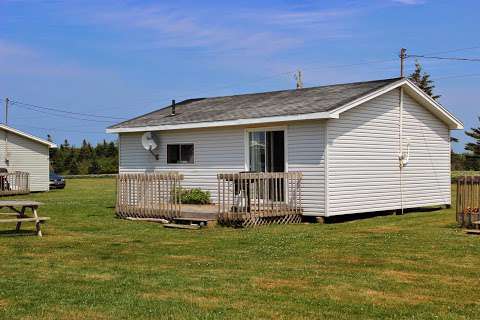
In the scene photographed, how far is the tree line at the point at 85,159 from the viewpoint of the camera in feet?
217

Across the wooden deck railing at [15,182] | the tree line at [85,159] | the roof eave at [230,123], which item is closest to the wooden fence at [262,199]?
the roof eave at [230,123]

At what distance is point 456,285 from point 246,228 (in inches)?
313

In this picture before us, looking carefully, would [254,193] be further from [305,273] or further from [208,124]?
[305,273]

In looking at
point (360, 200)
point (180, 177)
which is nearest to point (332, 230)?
point (360, 200)

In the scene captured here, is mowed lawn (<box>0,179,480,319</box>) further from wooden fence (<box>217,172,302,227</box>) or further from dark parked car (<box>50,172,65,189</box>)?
dark parked car (<box>50,172,65,189</box>)

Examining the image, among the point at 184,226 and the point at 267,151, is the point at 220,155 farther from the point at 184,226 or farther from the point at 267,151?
the point at 184,226

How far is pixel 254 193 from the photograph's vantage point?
17031mm

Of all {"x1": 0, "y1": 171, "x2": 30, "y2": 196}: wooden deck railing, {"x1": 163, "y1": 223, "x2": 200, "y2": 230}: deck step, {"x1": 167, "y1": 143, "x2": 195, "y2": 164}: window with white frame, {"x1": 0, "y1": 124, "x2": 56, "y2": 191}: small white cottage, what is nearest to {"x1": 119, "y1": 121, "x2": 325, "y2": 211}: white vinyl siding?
{"x1": 167, "y1": 143, "x2": 195, "y2": 164}: window with white frame

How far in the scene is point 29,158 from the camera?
3859cm

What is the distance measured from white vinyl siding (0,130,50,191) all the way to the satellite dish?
1779 cm

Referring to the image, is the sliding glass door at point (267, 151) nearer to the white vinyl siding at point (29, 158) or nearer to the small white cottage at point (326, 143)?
the small white cottage at point (326, 143)

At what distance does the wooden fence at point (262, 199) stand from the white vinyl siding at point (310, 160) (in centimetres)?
21

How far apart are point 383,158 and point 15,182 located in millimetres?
23711

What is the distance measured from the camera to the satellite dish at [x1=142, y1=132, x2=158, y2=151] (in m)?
22.0
